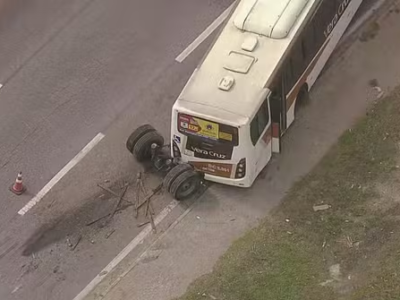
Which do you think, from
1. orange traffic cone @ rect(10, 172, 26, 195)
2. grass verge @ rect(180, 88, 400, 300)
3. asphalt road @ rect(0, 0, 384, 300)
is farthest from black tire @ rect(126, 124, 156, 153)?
grass verge @ rect(180, 88, 400, 300)

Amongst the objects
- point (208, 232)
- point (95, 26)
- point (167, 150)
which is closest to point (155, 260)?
point (208, 232)


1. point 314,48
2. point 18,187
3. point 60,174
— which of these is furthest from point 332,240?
point 18,187

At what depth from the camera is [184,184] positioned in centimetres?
1869

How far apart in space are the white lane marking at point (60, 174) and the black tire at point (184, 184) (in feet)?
7.56

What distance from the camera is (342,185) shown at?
62.2ft

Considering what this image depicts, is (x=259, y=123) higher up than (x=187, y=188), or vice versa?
(x=259, y=123)

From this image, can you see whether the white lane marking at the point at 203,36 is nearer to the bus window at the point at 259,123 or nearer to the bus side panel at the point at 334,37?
the bus side panel at the point at 334,37

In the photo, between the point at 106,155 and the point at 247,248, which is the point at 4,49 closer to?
the point at 106,155

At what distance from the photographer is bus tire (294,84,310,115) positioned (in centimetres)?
2001

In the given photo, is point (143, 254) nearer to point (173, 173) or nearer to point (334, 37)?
point (173, 173)

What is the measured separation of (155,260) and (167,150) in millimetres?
2474

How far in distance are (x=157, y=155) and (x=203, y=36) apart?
3685 mm

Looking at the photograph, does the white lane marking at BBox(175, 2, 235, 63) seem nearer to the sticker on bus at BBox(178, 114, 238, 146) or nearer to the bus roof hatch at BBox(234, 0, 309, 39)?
the bus roof hatch at BBox(234, 0, 309, 39)

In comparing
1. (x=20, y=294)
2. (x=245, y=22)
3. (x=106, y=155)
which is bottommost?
(x=20, y=294)
